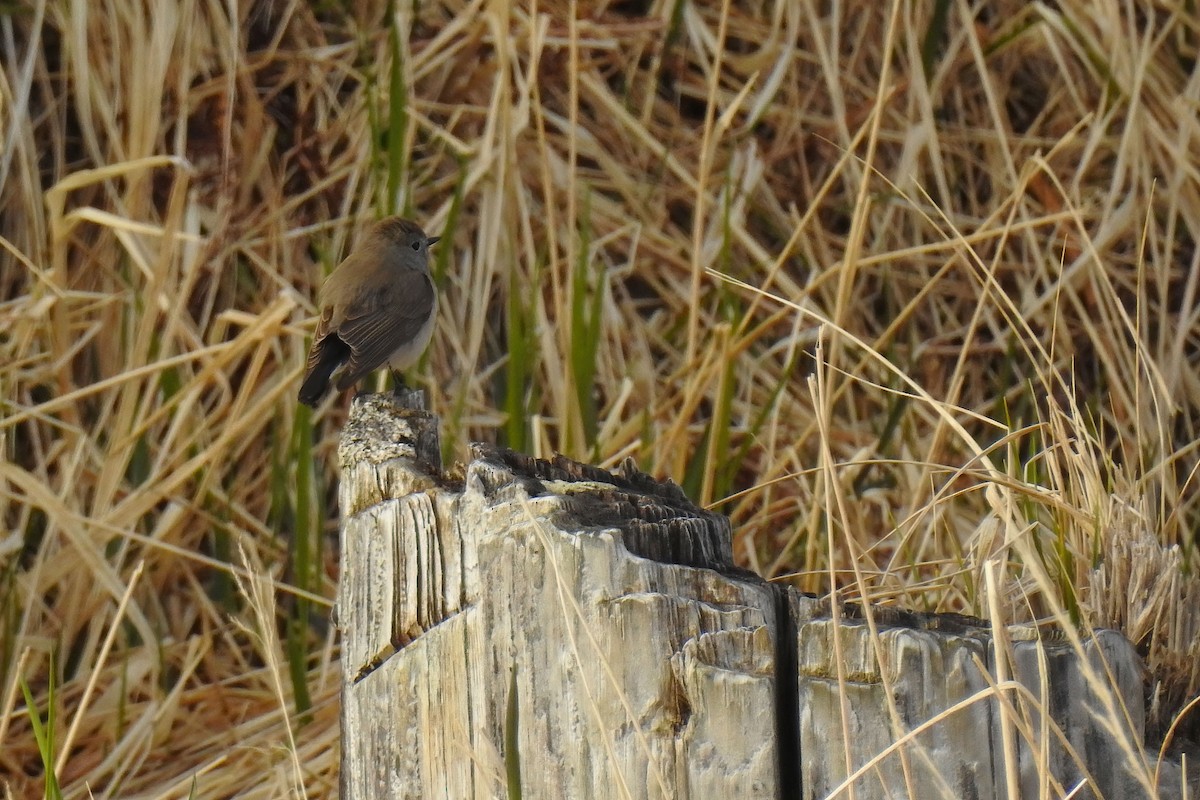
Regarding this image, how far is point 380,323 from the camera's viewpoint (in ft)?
12.1

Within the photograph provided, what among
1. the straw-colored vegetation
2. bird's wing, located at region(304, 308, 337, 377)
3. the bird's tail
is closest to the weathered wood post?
the straw-colored vegetation

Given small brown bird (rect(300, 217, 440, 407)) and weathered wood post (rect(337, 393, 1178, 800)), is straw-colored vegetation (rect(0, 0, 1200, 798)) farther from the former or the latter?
weathered wood post (rect(337, 393, 1178, 800))

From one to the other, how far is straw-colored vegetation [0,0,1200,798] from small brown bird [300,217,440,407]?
0.36 feet

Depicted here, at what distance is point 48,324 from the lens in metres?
3.97

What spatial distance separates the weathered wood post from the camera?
129 cm

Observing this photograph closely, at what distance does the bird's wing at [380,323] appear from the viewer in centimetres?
367

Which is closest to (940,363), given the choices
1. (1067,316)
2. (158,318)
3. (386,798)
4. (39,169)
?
(1067,316)

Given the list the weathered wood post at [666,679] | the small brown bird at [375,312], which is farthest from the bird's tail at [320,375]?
the weathered wood post at [666,679]

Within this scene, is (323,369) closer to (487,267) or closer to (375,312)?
(375,312)

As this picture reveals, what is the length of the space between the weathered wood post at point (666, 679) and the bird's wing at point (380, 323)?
2.11 metres

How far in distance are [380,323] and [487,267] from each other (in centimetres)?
64

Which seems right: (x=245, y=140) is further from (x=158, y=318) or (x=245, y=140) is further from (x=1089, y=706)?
(x=1089, y=706)

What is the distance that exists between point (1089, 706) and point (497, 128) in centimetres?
336

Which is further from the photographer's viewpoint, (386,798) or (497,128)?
(497,128)
